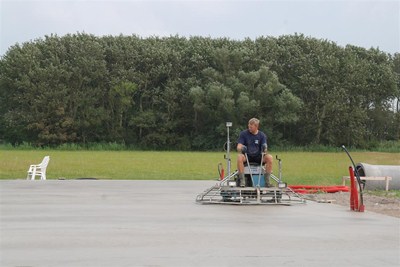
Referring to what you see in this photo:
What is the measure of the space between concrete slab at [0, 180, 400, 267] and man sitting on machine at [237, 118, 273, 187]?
Result: 3.68 feet

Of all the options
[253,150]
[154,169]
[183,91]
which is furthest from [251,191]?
[183,91]

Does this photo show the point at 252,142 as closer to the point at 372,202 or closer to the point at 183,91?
the point at 372,202

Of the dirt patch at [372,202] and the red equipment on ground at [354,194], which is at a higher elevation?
the red equipment on ground at [354,194]

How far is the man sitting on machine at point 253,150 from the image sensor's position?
39.9 ft

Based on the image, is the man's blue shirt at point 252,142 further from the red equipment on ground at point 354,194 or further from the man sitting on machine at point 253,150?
the red equipment on ground at point 354,194

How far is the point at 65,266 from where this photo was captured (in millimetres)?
5422

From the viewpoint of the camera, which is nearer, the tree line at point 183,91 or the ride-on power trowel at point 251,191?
the ride-on power trowel at point 251,191

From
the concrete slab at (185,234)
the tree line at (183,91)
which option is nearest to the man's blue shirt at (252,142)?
the concrete slab at (185,234)

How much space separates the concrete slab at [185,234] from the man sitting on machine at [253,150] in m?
1.12

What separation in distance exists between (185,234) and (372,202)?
6715mm

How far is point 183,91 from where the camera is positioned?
59875 mm

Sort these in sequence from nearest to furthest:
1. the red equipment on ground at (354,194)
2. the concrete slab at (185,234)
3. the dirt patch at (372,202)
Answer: the concrete slab at (185,234), the red equipment on ground at (354,194), the dirt patch at (372,202)

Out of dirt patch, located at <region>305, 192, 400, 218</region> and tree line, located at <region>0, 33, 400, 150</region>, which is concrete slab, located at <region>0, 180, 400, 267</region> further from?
tree line, located at <region>0, 33, 400, 150</region>

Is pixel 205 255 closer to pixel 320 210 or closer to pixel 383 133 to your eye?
pixel 320 210
